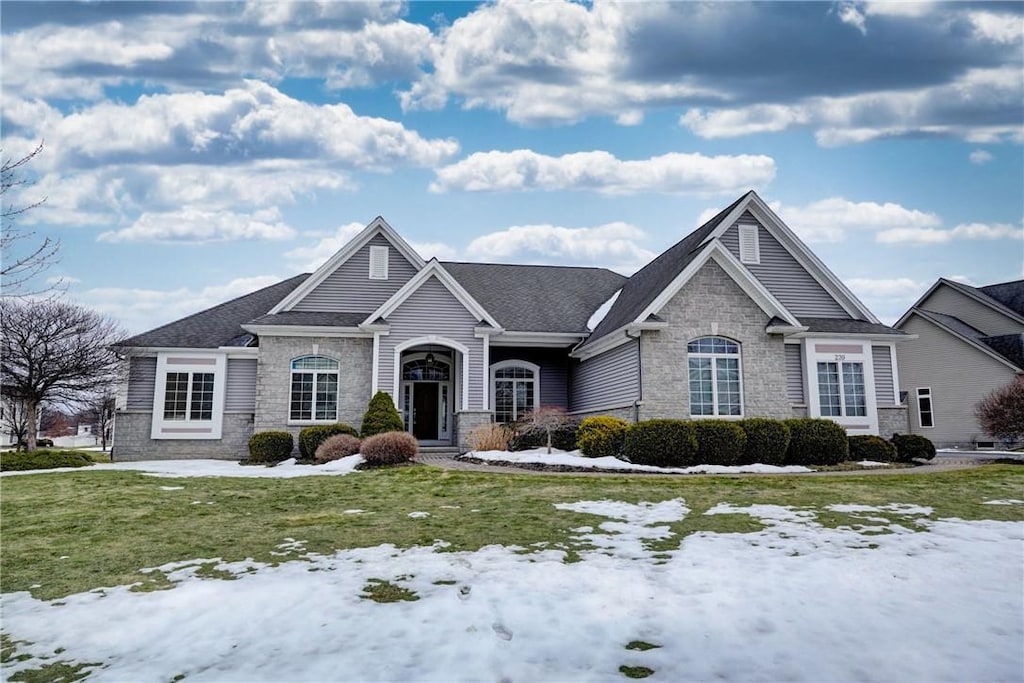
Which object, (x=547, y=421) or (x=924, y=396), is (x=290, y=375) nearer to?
(x=547, y=421)

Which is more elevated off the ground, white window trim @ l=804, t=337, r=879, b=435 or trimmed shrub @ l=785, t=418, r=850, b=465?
white window trim @ l=804, t=337, r=879, b=435

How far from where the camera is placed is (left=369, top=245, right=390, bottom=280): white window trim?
20.2m

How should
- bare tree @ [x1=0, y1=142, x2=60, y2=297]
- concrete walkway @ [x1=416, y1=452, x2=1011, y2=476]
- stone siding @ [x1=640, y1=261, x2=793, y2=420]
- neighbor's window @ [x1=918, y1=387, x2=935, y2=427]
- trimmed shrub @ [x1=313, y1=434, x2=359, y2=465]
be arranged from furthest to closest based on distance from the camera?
neighbor's window @ [x1=918, y1=387, x2=935, y2=427] → stone siding @ [x1=640, y1=261, x2=793, y2=420] → trimmed shrub @ [x1=313, y1=434, x2=359, y2=465] → concrete walkway @ [x1=416, y1=452, x2=1011, y2=476] → bare tree @ [x1=0, y1=142, x2=60, y2=297]

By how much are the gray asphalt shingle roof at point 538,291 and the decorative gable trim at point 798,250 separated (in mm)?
5778

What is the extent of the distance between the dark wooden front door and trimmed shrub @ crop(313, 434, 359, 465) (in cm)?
517

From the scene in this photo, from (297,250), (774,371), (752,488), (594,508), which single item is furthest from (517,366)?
(594,508)

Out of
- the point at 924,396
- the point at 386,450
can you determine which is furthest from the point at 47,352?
the point at 924,396

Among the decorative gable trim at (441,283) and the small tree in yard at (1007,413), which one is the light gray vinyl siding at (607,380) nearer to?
the decorative gable trim at (441,283)

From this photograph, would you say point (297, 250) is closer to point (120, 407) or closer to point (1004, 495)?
point (120, 407)

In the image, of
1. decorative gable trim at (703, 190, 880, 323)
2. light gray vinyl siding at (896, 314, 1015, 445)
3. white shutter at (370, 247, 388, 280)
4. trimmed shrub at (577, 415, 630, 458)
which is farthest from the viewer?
light gray vinyl siding at (896, 314, 1015, 445)

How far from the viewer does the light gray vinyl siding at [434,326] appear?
731 inches

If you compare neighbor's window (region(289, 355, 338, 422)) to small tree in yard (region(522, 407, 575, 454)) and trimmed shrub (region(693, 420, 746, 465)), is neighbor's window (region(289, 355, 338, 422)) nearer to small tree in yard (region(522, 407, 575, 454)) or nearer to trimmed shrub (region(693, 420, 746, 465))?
small tree in yard (region(522, 407, 575, 454))

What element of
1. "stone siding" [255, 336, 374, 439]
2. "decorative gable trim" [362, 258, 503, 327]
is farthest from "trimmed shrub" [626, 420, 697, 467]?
"stone siding" [255, 336, 374, 439]

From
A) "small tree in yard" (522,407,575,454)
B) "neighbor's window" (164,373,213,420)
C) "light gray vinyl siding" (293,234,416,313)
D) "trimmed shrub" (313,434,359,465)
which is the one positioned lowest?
"trimmed shrub" (313,434,359,465)
